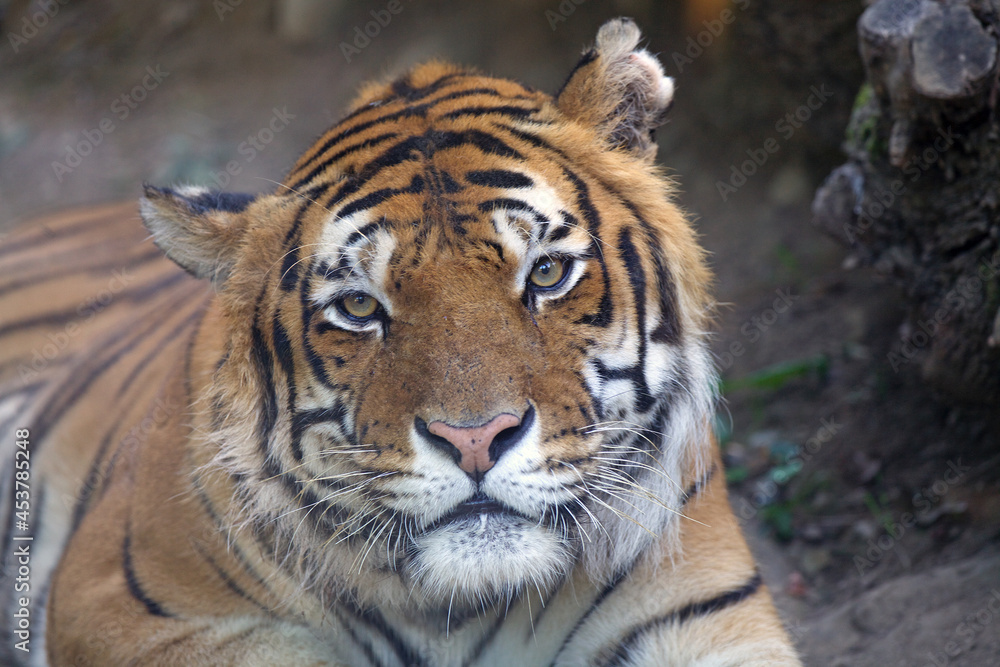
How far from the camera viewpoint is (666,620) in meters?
2.35

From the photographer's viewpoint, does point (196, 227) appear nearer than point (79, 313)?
Yes

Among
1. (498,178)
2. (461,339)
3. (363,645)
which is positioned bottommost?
(363,645)

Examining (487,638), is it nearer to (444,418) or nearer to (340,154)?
(444,418)

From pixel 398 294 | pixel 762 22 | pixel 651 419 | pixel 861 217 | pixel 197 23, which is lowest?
pixel 651 419

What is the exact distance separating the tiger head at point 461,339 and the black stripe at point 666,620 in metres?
0.17

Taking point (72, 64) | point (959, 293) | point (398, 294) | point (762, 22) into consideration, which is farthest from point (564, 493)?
point (72, 64)

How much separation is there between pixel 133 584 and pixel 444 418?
121 centimetres

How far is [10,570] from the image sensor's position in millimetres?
3643

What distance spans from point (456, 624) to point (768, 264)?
3.05 m

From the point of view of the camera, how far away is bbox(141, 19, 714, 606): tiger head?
6.22 feet

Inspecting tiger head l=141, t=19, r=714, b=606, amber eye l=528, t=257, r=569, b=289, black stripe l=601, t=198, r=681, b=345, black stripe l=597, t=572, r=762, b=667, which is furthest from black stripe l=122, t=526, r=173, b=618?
black stripe l=601, t=198, r=681, b=345

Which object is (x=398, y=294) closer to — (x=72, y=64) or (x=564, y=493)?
(x=564, y=493)

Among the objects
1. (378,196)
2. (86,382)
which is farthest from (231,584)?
(86,382)

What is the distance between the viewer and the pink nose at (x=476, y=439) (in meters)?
1.79
